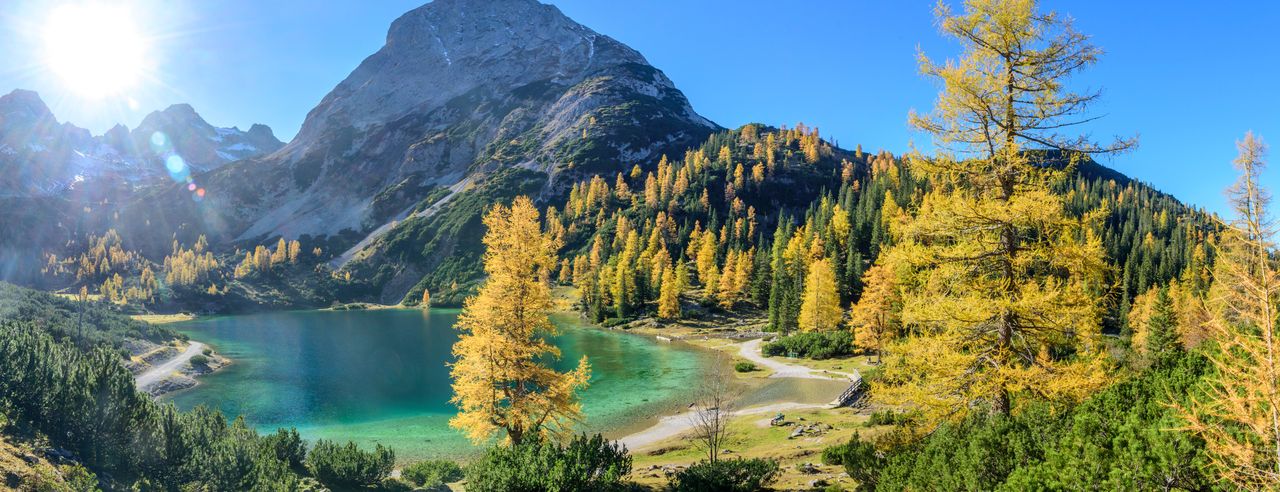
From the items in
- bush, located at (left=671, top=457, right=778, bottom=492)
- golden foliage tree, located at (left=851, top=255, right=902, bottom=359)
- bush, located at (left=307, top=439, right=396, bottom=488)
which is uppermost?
golden foliage tree, located at (left=851, top=255, right=902, bottom=359)

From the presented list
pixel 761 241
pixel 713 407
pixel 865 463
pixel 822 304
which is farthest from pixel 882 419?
pixel 761 241

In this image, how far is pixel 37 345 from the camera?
23.7 m

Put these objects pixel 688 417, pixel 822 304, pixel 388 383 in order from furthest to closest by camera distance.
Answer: pixel 822 304 < pixel 388 383 < pixel 688 417

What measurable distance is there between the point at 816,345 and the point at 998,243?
2052 inches

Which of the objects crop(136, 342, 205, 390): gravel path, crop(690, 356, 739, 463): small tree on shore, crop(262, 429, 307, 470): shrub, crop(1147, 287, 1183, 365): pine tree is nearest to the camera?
crop(262, 429, 307, 470): shrub

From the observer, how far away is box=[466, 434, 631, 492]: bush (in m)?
14.3

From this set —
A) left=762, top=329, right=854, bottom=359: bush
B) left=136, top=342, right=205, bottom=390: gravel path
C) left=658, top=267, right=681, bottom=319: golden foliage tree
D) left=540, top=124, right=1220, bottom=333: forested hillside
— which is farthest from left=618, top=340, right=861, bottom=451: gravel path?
left=136, top=342, right=205, bottom=390: gravel path

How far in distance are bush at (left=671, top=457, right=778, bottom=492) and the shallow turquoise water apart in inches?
842

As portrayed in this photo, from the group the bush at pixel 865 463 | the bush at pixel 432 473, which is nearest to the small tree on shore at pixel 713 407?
the bush at pixel 865 463

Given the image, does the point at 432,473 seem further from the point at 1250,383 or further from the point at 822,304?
the point at 822,304

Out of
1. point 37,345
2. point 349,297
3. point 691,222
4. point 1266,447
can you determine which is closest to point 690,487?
point 1266,447

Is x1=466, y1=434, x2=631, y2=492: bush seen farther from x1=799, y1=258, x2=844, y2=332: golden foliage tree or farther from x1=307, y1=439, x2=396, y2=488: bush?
x1=799, y1=258, x2=844, y2=332: golden foliage tree

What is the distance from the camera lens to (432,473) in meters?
26.4

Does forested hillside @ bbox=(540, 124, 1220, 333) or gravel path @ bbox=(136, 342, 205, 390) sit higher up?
forested hillside @ bbox=(540, 124, 1220, 333)
